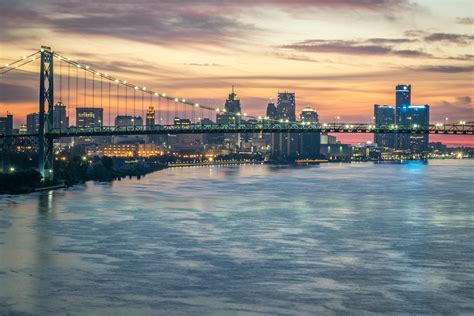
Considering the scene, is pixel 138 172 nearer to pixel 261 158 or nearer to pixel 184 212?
pixel 184 212

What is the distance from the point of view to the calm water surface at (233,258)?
54.7 feet

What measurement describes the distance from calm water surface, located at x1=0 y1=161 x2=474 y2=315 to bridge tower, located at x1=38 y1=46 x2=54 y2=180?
9016 millimetres

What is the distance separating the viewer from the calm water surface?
16672 millimetres

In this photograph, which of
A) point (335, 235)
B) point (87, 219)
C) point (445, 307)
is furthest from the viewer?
point (87, 219)

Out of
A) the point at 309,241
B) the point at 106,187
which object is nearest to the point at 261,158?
the point at 106,187

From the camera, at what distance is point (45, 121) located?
159ft

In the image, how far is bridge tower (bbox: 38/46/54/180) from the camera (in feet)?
154

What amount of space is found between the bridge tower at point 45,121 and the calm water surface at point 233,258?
355 inches

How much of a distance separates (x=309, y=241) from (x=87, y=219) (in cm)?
1031

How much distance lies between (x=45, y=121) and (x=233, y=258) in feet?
97.7

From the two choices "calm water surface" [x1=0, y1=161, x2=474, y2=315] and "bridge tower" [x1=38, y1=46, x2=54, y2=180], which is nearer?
"calm water surface" [x1=0, y1=161, x2=474, y2=315]

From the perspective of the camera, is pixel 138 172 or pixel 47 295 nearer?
pixel 47 295

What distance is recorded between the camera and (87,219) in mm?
31047

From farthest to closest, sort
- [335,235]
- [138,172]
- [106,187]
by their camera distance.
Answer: [138,172], [106,187], [335,235]
